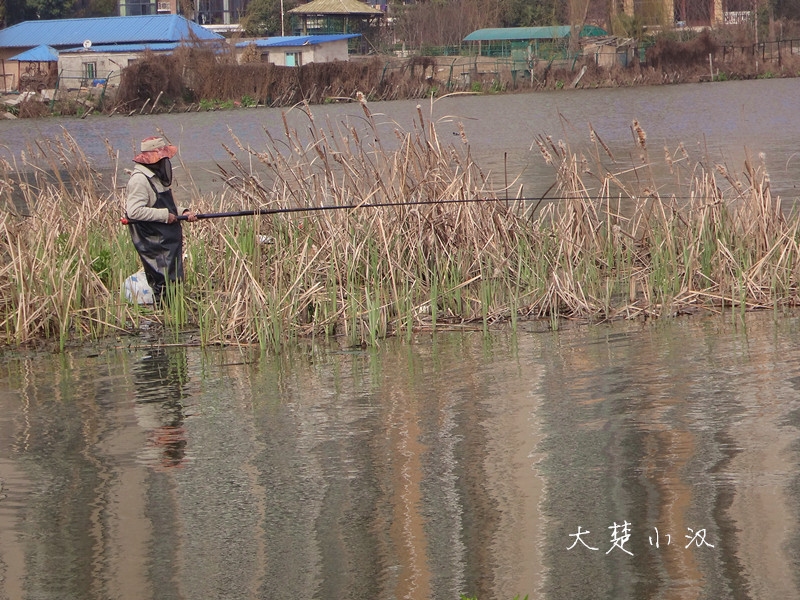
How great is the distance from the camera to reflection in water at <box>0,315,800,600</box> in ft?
14.3

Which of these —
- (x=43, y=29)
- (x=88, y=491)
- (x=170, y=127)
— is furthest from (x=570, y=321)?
(x=43, y=29)

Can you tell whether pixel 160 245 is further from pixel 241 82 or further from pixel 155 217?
pixel 241 82

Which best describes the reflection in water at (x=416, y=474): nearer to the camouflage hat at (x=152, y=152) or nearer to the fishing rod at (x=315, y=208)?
the fishing rod at (x=315, y=208)

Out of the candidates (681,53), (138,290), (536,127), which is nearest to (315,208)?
(138,290)

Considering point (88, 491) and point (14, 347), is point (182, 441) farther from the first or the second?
point (14, 347)

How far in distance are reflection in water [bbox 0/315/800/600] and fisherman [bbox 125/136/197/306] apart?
1.24 metres

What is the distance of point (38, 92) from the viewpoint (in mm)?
53562

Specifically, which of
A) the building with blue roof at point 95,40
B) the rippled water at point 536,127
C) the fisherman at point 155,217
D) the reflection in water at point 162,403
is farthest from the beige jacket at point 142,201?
the building with blue roof at point 95,40

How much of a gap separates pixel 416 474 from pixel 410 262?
3.75 meters

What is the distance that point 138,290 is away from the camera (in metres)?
9.27

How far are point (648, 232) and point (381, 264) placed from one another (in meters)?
2.06

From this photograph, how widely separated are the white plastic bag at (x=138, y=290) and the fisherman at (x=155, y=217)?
0.21ft

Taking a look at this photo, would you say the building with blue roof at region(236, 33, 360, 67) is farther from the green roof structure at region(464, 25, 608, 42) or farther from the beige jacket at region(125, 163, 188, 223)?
the beige jacket at region(125, 163, 188, 223)

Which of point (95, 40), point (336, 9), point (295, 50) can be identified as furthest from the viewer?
point (336, 9)
